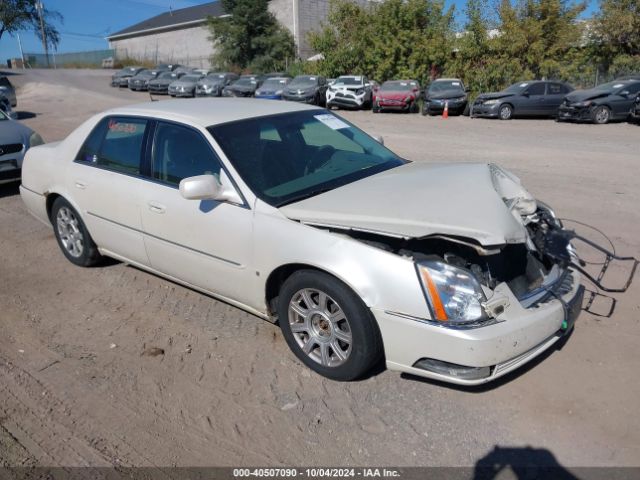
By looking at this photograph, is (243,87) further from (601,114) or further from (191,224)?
(191,224)

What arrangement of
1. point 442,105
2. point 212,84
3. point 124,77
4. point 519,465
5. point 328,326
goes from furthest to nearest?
point 124,77 → point 212,84 → point 442,105 → point 328,326 → point 519,465

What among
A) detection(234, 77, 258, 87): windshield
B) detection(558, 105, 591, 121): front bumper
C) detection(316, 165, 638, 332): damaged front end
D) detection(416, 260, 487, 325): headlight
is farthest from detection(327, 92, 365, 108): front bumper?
detection(416, 260, 487, 325): headlight

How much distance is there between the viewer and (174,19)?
59.0 metres

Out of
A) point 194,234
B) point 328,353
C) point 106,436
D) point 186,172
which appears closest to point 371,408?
point 328,353

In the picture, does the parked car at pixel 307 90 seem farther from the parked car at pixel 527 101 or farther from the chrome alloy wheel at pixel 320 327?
the chrome alloy wheel at pixel 320 327

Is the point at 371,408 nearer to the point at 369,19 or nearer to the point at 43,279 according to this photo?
the point at 43,279

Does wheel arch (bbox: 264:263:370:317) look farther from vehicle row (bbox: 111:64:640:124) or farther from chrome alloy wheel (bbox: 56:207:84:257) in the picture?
vehicle row (bbox: 111:64:640:124)

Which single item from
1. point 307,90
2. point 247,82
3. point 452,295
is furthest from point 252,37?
point 452,295

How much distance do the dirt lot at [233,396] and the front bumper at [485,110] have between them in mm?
15393

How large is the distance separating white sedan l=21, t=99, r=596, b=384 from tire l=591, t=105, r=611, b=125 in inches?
583

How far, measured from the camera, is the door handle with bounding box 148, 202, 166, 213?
4.05m

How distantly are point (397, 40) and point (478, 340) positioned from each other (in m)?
29.9

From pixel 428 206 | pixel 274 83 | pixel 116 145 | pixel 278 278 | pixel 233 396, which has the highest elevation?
pixel 116 145

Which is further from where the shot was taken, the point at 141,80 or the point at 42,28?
the point at 42,28
